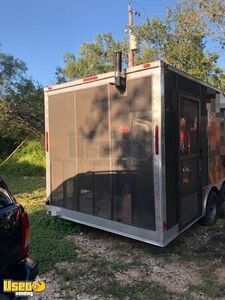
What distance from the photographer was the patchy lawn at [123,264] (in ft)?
12.8

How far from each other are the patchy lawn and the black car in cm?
114

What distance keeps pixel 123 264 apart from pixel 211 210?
2447 millimetres

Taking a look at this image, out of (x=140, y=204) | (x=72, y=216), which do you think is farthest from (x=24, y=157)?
(x=140, y=204)

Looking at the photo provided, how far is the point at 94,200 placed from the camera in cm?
538

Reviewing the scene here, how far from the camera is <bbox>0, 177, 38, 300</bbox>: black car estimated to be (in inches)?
104

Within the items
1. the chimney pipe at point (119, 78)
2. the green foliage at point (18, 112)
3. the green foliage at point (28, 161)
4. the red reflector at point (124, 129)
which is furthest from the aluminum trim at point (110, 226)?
the green foliage at point (18, 112)

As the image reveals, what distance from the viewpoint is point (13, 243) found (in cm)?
276

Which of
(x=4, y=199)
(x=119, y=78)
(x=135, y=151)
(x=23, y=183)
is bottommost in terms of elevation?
(x=23, y=183)

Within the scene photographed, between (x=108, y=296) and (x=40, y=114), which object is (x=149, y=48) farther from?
(x=108, y=296)

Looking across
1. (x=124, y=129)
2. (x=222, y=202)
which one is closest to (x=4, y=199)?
(x=124, y=129)

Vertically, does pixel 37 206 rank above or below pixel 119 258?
above

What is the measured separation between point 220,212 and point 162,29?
12318 millimetres

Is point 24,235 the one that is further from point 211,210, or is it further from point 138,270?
point 211,210

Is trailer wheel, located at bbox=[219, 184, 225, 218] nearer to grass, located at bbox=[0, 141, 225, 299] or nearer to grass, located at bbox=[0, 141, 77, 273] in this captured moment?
grass, located at bbox=[0, 141, 225, 299]
